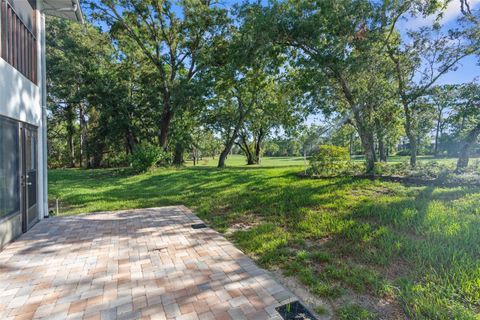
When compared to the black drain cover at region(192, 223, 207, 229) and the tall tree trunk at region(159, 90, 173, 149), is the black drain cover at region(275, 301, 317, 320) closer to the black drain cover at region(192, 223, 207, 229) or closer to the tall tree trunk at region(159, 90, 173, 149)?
the black drain cover at region(192, 223, 207, 229)

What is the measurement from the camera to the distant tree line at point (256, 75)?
671cm

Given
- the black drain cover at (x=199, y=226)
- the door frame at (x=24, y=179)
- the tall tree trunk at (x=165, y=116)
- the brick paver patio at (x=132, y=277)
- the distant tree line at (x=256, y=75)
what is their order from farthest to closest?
the tall tree trunk at (x=165, y=116), the distant tree line at (x=256, y=75), the black drain cover at (x=199, y=226), the door frame at (x=24, y=179), the brick paver patio at (x=132, y=277)

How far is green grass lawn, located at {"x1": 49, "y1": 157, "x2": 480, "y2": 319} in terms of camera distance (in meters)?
2.11

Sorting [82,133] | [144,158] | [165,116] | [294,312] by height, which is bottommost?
[294,312]

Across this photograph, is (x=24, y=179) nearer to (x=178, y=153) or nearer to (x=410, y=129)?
(x=410, y=129)

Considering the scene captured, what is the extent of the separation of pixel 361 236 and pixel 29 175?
217 inches

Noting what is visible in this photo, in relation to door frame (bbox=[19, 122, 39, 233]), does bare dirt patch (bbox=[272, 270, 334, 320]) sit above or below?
below

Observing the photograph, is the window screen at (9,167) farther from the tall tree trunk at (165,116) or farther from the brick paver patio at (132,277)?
the tall tree trunk at (165,116)

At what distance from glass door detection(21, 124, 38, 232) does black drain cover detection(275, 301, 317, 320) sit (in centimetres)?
429

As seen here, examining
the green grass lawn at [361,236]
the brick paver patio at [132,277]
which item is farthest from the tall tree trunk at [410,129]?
the brick paver patio at [132,277]

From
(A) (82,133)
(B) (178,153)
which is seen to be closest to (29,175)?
(B) (178,153)

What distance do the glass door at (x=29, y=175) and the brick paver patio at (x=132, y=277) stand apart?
35 cm

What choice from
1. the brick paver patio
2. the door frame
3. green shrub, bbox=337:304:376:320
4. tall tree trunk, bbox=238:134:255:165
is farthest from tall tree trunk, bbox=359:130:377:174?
tall tree trunk, bbox=238:134:255:165

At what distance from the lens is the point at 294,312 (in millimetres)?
1984
